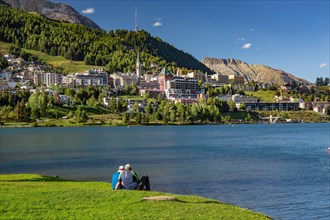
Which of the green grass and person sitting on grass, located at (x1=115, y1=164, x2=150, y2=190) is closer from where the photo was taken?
the green grass

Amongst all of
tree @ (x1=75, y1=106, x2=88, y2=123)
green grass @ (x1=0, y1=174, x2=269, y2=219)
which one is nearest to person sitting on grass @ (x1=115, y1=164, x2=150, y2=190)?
green grass @ (x1=0, y1=174, x2=269, y2=219)

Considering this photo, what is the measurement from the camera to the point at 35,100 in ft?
650

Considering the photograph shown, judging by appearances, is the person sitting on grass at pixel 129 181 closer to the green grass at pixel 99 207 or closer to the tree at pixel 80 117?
the green grass at pixel 99 207

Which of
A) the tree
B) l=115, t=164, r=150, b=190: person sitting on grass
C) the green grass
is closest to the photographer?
the green grass

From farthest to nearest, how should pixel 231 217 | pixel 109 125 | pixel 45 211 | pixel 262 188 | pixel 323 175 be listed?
pixel 109 125, pixel 323 175, pixel 262 188, pixel 231 217, pixel 45 211

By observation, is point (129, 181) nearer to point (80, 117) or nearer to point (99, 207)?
point (99, 207)

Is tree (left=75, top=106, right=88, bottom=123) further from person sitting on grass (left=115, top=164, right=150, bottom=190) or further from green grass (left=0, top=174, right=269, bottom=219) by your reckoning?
green grass (left=0, top=174, right=269, bottom=219)

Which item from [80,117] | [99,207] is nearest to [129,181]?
[99,207]

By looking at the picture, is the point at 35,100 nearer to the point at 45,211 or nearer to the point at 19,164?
the point at 19,164

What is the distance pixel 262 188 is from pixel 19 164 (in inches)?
1358

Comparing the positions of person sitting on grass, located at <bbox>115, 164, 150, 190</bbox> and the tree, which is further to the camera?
the tree

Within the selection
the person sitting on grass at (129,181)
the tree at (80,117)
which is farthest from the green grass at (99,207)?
the tree at (80,117)

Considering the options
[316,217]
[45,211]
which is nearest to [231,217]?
[45,211]

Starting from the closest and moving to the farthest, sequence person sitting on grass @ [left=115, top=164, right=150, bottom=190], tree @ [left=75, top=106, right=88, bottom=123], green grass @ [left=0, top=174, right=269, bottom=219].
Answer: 1. green grass @ [left=0, top=174, right=269, bottom=219]
2. person sitting on grass @ [left=115, top=164, right=150, bottom=190]
3. tree @ [left=75, top=106, right=88, bottom=123]
